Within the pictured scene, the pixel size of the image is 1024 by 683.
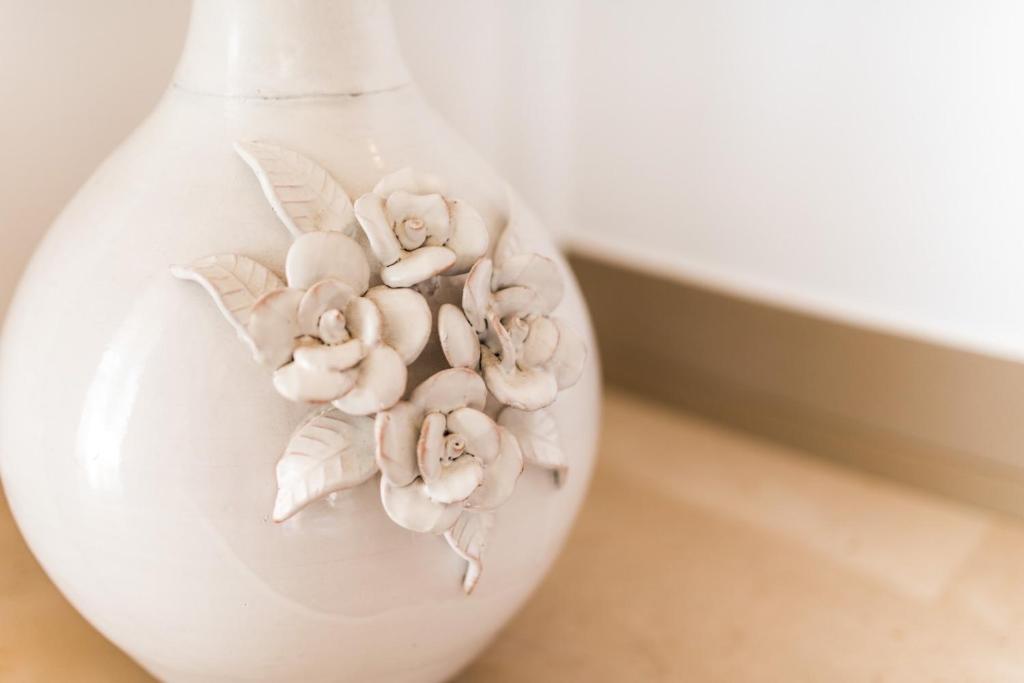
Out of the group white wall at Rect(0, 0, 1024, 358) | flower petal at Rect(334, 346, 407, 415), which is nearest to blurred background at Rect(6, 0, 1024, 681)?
white wall at Rect(0, 0, 1024, 358)

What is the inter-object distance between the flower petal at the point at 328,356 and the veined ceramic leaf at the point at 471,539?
9 centimetres

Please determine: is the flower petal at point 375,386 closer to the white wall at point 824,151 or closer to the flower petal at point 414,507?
the flower petal at point 414,507

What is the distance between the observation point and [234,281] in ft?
1.37

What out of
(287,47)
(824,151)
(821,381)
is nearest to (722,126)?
(824,151)

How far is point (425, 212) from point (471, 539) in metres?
0.14

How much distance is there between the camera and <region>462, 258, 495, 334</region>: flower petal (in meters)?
0.45

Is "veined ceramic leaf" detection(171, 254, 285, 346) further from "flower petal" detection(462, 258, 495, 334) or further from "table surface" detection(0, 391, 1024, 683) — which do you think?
"table surface" detection(0, 391, 1024, 683)

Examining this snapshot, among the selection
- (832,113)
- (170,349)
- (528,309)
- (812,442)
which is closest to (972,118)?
(832,113)

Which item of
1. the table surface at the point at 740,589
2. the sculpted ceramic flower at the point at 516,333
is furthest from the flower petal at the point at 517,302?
the table surface at the point at 740,589

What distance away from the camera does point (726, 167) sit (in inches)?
35.0

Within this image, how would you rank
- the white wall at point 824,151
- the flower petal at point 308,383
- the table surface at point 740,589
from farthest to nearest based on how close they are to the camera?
1. the white wall at point 824,151
2. the table surface at point 740,589
3. the flower petal at point 308,383

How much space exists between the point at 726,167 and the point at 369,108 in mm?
473

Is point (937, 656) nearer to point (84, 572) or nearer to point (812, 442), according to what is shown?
point (812, 442)

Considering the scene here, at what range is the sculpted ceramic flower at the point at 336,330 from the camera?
40 centimetres
